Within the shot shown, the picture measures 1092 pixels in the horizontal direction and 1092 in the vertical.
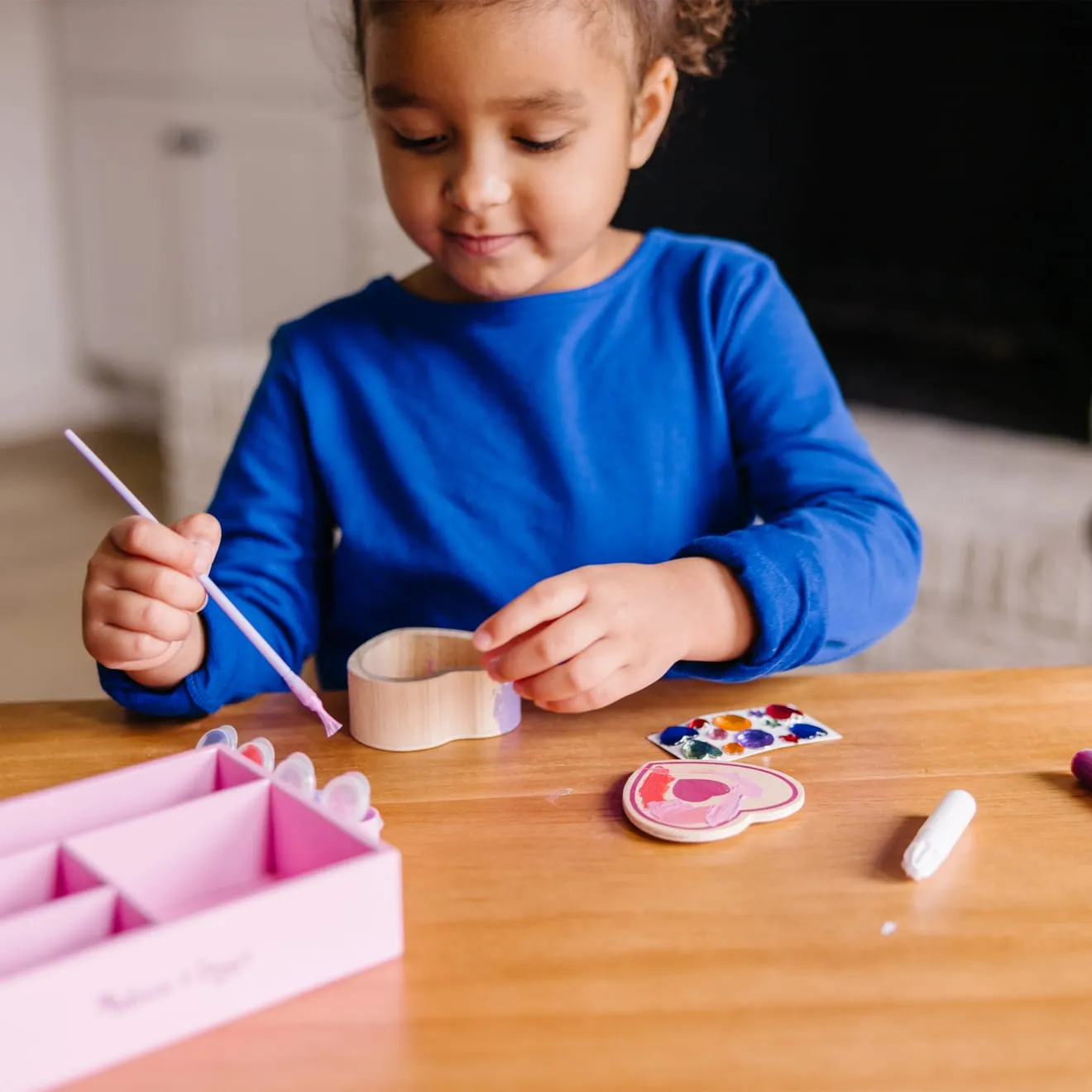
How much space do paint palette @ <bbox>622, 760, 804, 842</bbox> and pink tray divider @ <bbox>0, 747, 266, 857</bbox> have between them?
0.17 m

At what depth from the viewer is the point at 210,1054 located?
0.44 metres

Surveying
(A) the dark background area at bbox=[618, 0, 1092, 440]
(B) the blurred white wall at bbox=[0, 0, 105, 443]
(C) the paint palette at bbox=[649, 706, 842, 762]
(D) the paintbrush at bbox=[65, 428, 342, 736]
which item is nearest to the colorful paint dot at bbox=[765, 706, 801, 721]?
(C) the paint palette at bbox=[649, 706, 842, 762]

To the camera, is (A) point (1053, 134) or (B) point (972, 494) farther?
(A) point (1053, 134)

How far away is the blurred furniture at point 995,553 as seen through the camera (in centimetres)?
167

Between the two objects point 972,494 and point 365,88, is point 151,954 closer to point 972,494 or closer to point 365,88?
point 365,88

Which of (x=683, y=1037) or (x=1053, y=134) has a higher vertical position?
(x=1053, y=134)

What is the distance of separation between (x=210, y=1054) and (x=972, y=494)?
149cm

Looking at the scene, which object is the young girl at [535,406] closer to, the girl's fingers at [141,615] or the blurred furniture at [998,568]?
the girl's fingers at [141,615]

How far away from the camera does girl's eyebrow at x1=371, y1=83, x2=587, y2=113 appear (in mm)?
761

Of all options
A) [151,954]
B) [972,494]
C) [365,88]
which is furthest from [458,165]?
[972,494]

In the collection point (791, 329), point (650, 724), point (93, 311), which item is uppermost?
point (791, 329)

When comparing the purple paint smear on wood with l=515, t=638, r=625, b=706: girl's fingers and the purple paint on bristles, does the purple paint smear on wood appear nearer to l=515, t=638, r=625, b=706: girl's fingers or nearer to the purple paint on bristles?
l=515, t=638, r=625, b=706: girl's fingers

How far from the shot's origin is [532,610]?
63 cm

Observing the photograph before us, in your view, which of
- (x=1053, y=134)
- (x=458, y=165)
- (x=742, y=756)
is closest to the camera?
(x=742, y=756)
